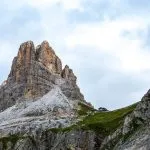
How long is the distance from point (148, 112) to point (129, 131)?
4.65 meters

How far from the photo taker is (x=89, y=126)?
15712cm

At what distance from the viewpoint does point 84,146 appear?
485 ft

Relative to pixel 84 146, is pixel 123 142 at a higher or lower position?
lower

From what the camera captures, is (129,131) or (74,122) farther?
(74,122)

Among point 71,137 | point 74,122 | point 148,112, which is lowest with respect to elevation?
point 148,112

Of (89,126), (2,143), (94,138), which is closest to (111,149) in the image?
(94,138)

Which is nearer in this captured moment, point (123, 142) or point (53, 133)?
point (123, 142)

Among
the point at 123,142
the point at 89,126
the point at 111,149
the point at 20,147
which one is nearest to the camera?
the point at 123,142

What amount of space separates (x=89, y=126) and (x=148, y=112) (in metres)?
66.8

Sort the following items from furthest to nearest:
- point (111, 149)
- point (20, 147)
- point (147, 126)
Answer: point (20, 147)
point (111, 149)
point (147, 126)

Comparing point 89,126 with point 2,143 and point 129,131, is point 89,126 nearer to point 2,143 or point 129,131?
point 2,143

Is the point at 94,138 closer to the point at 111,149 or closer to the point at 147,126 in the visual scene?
the point at 111,149

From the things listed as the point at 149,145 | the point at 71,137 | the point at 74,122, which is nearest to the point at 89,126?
the point at 71,137

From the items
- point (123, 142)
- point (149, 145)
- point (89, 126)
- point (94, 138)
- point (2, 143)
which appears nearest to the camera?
point (149, 145)
